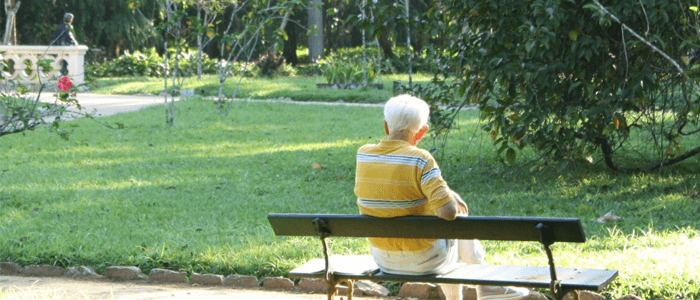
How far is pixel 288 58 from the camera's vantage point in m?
37.1

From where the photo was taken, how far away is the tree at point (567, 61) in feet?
23.1

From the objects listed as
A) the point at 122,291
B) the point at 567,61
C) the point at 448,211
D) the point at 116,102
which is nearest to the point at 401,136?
the point at 448,211

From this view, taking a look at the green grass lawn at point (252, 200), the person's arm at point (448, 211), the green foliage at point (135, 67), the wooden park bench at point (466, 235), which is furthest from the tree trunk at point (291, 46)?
the person's arm at point (448, 211)

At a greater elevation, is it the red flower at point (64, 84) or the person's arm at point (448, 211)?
the red flower at point (64, 84)

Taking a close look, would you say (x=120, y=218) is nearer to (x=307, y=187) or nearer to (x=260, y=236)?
(x=260, y=236)

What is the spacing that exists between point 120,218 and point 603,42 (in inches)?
174

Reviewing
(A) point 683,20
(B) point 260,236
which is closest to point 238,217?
(B) point 260,236

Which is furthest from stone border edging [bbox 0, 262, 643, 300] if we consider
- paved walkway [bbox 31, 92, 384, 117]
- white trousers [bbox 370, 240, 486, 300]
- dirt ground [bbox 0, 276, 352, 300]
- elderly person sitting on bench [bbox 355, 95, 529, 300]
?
paved walkway [bbox 31, 92, 384, 117]

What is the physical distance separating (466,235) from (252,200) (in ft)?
15.7

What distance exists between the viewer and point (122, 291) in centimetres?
556

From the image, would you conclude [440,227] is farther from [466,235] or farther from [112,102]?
[112,102]

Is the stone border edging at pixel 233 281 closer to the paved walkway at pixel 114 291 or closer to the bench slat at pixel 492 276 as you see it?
the paved walkway at pixel 114 291

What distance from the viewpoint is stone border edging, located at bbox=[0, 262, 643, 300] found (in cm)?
534

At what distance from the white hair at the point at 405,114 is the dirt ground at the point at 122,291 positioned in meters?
1.64
